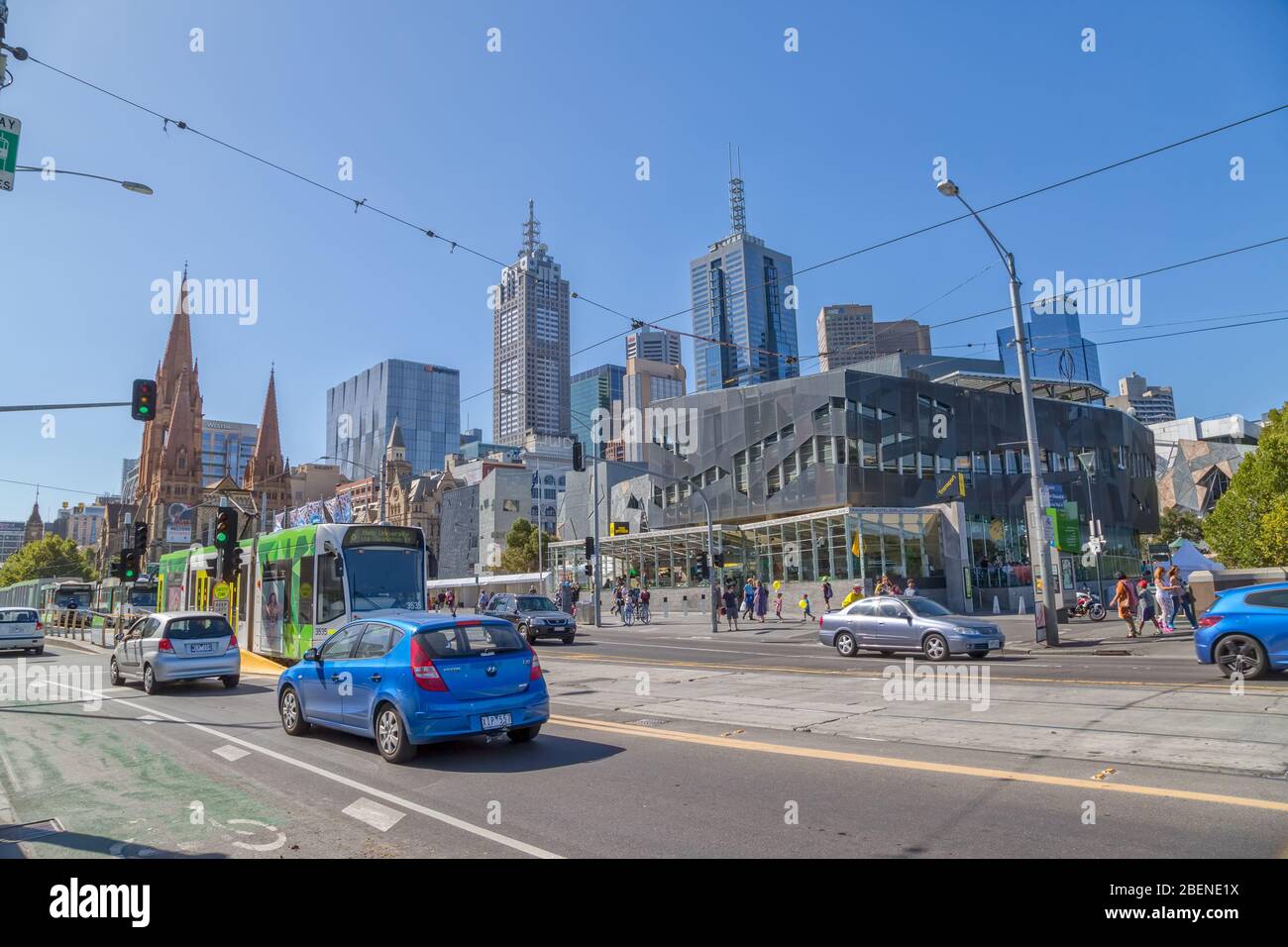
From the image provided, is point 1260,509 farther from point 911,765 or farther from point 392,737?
point 392,737

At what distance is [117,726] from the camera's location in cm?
1143

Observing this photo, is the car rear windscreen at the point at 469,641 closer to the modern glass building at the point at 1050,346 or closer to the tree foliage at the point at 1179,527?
the modern glass building at the point at 1050,346

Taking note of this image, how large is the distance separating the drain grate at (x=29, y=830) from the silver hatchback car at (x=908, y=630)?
15890mm

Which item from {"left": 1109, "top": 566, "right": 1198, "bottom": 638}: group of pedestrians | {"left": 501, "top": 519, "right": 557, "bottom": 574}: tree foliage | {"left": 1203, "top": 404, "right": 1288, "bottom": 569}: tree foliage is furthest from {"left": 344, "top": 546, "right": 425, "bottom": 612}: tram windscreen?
{"left": 501, "top": 519, "right": 557, "bottom": 574}: tree foliage

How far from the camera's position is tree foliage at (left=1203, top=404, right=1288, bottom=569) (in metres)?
41.3

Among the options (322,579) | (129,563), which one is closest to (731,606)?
(322,579)

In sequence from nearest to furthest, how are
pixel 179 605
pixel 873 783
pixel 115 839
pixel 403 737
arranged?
pixel 115 839, pixel 873 783, pixel 403 737, pixel 179 605

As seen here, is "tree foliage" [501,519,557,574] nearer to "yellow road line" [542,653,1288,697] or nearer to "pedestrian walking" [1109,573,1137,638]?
"yellow road line" [542,653,1288,697]

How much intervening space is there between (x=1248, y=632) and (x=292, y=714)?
538 inches

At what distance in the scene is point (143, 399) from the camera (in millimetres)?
16250

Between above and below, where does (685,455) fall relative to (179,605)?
above
